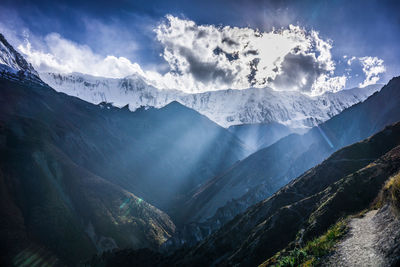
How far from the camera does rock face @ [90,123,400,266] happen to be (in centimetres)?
2705

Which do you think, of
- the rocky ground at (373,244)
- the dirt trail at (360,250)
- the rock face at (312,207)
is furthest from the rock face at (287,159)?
the rocky ground at (373,244)

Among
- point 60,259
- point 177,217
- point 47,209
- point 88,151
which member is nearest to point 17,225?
point 47,209

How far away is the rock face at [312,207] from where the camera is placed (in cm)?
2705

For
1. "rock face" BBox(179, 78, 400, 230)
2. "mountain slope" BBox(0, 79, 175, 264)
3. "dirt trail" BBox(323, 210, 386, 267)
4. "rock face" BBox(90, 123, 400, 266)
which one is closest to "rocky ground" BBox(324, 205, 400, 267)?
"dirt trail" BBox(323, 210, 386, 267)

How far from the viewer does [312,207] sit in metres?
36.8

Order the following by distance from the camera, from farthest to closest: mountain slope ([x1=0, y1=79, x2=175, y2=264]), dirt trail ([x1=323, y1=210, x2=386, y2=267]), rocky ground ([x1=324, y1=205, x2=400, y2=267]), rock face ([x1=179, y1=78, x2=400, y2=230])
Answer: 1. rock face ([x1=179, y1=78, x2=400, y2=230])
2. mountain slope ([x1=0, y1=79, x2=175, y2=264])
3. dirt trail ([x1=323, y1=210, x2=386, y2=267])
4. rocky ground ([x1=324, y1=205, x2=400, y2=267])

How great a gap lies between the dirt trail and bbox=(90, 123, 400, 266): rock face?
49.8 inches

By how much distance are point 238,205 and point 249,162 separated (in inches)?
2589

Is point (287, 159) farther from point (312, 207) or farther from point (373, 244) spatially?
point (373, 244)

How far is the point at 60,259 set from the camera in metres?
72.5

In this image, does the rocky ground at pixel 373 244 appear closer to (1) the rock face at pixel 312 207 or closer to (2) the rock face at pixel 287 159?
(1) the rock face at pixel 312 207

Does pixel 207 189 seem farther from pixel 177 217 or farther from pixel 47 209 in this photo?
pixel 47 209

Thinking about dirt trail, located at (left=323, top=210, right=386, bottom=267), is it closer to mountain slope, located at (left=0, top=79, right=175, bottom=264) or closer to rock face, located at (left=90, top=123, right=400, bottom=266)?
rock face, located at (left=90, top=123, right=400, bottom=266)

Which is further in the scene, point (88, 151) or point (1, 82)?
point (88, 151)
